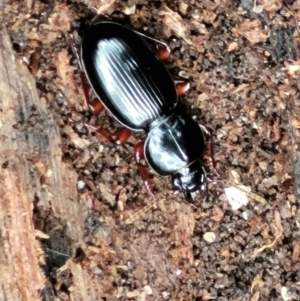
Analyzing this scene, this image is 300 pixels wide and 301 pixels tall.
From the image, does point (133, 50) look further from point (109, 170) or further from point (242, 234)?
point (242, 234)

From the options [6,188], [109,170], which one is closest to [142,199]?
[109,170]

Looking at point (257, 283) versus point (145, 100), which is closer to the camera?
point (145, 100)

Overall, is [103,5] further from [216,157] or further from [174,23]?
[216,157]

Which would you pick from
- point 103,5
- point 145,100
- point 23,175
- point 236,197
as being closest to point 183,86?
point 145,100

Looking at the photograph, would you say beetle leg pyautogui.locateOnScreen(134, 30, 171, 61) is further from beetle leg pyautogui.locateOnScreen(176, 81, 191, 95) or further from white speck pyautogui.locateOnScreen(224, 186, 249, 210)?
white speck pyautogui.locateOnScreen(224, 186, 249, 210)

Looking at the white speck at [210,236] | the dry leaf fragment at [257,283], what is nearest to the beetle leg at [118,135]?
the white speck at [210,236]

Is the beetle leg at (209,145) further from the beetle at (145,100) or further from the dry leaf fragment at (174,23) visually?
the dry leaf fragment at (174,23)

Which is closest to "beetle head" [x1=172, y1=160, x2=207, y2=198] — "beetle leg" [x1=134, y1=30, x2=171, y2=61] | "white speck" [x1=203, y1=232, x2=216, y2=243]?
"white speck" [x1=203, y1=232, x2=216, y2=243]

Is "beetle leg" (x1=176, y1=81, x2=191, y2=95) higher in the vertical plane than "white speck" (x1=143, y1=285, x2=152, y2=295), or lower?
higher
